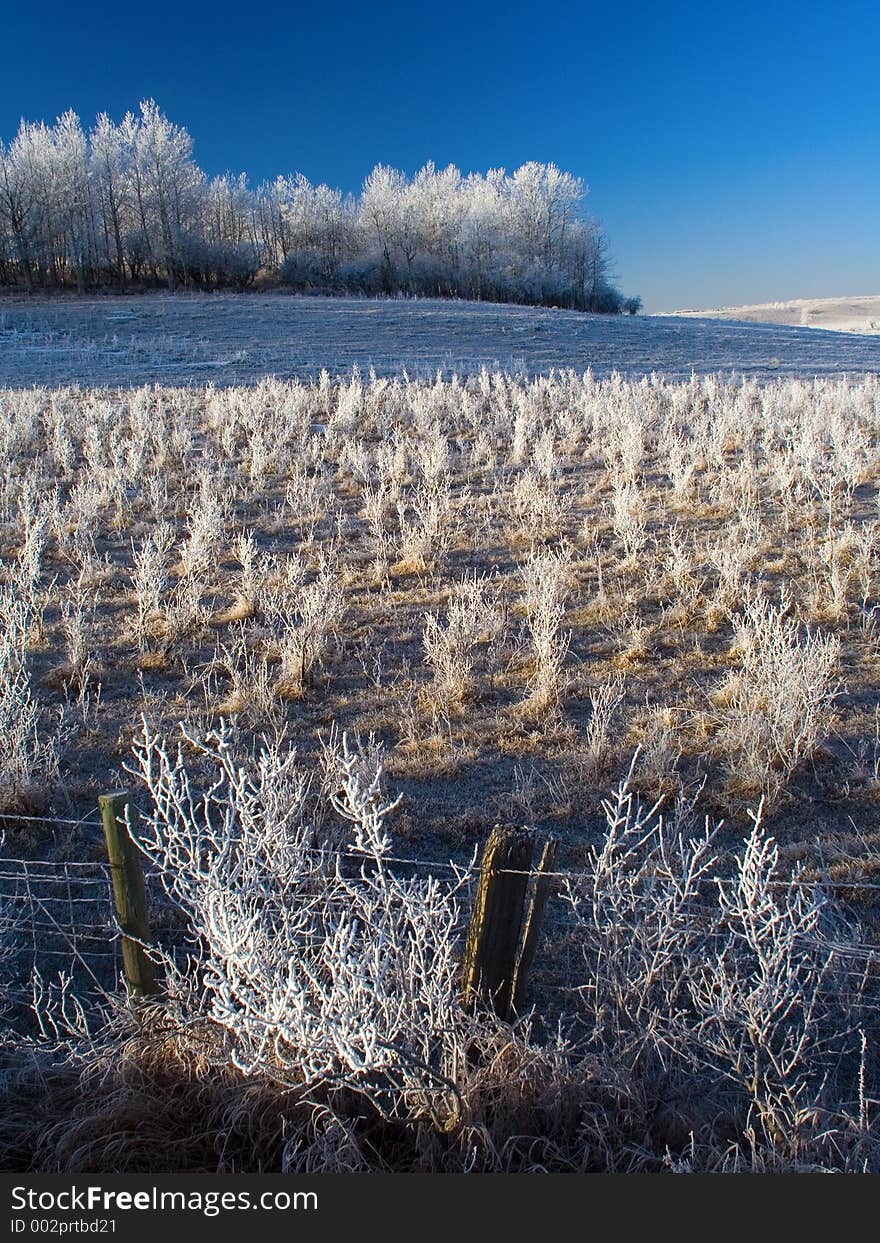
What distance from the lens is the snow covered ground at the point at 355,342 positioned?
789 inches

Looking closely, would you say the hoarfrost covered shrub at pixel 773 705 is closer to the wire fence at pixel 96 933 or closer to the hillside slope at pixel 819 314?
the wire fence at pixel 96 933

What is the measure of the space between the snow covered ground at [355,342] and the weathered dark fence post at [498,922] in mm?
16421

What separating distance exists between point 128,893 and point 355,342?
79.0ft

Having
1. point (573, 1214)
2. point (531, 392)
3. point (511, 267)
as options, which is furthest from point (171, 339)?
point (511, 267)

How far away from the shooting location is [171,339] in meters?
25.1

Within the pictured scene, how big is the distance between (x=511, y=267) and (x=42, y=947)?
5502 cm

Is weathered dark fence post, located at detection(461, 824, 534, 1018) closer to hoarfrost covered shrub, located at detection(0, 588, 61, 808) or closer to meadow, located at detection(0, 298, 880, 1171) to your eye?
meadow, located at detection(0, 298, 880, 1171)

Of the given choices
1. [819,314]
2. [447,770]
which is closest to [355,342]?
[447,770]

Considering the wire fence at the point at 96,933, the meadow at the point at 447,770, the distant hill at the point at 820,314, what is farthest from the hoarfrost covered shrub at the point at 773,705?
the distant hill at the point at 820,314

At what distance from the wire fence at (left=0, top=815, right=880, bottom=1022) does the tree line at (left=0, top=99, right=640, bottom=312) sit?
152ft

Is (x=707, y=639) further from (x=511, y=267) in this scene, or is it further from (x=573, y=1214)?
(x=511, y=267)

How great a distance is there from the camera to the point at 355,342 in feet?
82.1

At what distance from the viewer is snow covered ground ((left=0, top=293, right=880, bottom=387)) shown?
65.7ft

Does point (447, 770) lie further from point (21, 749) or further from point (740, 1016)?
point (21, 749)
